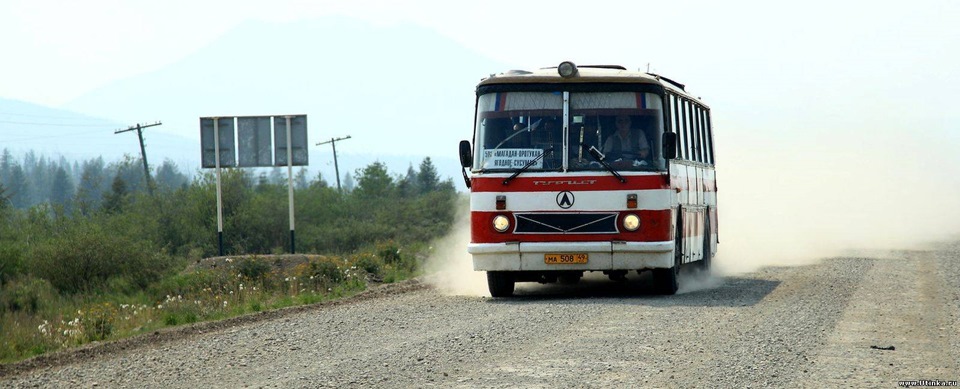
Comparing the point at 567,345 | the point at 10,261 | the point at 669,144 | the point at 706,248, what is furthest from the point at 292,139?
the point at 567,345

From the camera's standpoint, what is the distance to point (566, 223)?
16438 millimetres

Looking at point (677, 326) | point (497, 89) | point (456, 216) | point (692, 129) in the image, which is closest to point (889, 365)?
point (677, 326)

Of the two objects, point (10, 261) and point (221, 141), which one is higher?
point (221, 141)

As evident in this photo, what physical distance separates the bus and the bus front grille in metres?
0.01

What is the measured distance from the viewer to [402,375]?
9.90m

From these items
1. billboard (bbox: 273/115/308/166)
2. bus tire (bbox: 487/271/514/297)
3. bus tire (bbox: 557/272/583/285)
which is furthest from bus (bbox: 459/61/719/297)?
billboard (bbox: 273/115/308/166)

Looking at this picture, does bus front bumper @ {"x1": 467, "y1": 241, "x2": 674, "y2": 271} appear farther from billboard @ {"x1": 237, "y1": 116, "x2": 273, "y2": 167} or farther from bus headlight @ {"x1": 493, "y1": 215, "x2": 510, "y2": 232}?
billboard @ {"x1": 237, "y1": 116, "x2": 273, "y2": 167}

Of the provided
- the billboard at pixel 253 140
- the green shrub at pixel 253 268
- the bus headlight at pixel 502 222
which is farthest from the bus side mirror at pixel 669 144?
the billboard at pixel 253 140

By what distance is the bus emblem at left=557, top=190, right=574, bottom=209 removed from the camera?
16328mm

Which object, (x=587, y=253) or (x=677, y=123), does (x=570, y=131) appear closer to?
(x=587, y=253)

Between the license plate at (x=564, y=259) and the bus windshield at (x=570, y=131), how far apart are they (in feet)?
3.52

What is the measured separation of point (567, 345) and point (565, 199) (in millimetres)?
5064

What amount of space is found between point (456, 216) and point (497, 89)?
4717 cm

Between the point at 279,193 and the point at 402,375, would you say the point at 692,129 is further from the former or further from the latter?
the point at 279,193
